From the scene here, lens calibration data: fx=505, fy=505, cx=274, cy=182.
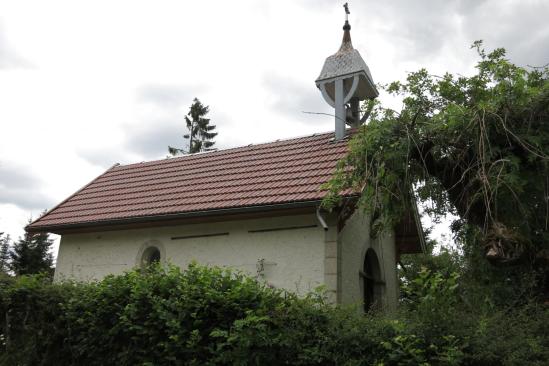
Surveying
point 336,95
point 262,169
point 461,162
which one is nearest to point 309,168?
point 262,169

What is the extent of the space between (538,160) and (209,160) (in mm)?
10230

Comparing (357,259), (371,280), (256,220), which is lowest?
(371,280)

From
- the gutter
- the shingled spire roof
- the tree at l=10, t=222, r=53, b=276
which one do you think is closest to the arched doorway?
the gutter

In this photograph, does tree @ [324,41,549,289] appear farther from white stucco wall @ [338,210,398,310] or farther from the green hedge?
white stucco wall @ [338,210,398,310]

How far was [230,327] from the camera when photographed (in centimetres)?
609

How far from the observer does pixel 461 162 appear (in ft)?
20.9

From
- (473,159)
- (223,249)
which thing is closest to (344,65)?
(223,249)

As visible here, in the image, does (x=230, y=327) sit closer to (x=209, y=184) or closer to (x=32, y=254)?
(x=209, y=184)

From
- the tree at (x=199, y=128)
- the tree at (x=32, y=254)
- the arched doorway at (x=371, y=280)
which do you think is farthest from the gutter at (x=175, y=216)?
the tree at (x=199, y=128)

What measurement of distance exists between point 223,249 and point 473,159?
6.33 meters

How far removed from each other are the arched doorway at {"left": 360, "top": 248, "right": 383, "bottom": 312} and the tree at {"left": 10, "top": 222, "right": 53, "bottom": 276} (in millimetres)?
21188

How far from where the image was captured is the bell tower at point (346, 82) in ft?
45.2

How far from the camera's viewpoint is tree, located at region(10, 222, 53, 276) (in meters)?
28.0

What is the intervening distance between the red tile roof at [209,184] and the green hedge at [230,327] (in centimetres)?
386
